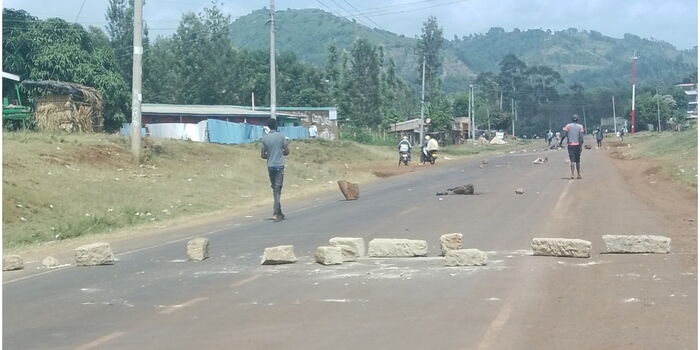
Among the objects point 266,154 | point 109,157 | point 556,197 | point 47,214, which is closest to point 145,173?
point 109,157

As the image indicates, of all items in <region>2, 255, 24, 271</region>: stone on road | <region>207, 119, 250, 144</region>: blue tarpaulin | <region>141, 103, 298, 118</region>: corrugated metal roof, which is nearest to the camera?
<region>2, 255, 24, 271</region>: stone on road

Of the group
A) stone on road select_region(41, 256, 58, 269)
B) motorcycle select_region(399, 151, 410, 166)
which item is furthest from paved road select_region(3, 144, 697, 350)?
motorcycle select_region(399, 151, 410, 166)

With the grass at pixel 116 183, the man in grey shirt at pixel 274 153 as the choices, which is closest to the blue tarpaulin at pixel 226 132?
the grass at pixel 116 183

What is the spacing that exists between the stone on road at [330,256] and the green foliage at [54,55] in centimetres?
3519

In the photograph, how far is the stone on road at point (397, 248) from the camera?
12.4m

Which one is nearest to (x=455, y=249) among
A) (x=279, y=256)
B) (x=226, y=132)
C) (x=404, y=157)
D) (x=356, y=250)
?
(x=356, y=250)

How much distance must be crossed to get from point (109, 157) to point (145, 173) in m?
1.53

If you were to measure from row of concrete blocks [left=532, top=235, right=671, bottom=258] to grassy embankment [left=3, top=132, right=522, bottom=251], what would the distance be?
422 inches

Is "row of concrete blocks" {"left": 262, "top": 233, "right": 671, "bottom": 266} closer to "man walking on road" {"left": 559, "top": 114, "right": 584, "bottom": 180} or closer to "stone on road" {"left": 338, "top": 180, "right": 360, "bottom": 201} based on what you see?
"stone on road" {"left": 338, "top": 180, "right": 360, "bottom": 201}

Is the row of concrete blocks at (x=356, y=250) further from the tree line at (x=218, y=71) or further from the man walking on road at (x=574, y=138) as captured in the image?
the tree line at (x=218, y=71)

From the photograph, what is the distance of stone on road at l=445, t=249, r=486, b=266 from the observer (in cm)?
1124

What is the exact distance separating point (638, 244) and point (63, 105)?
31.1 meters

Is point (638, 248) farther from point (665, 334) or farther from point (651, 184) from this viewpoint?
point (651, 184)

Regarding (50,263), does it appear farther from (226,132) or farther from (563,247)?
(226,132)
